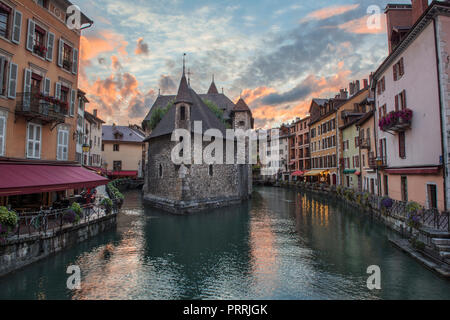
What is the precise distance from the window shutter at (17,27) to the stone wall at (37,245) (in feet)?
29.7

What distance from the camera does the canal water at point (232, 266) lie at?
8.06 meters

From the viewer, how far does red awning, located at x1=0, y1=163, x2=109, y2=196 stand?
9945 mm

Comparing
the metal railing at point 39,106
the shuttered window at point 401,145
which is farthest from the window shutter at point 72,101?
the shuttered window at point 401,145

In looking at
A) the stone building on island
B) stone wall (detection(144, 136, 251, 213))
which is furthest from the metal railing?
stone wall (detection(144, 136, 251, 213))

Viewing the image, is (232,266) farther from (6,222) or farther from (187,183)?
(187,183)

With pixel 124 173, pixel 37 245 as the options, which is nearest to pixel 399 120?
pixel 37 245

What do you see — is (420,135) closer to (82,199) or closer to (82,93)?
(82,199)

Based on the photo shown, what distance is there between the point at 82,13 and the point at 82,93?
10.8m

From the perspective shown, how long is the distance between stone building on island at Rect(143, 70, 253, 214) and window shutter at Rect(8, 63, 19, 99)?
42.2 ft

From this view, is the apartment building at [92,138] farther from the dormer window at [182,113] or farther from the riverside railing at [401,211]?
the riverside railing at [401,211]

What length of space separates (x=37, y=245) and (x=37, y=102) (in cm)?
707
